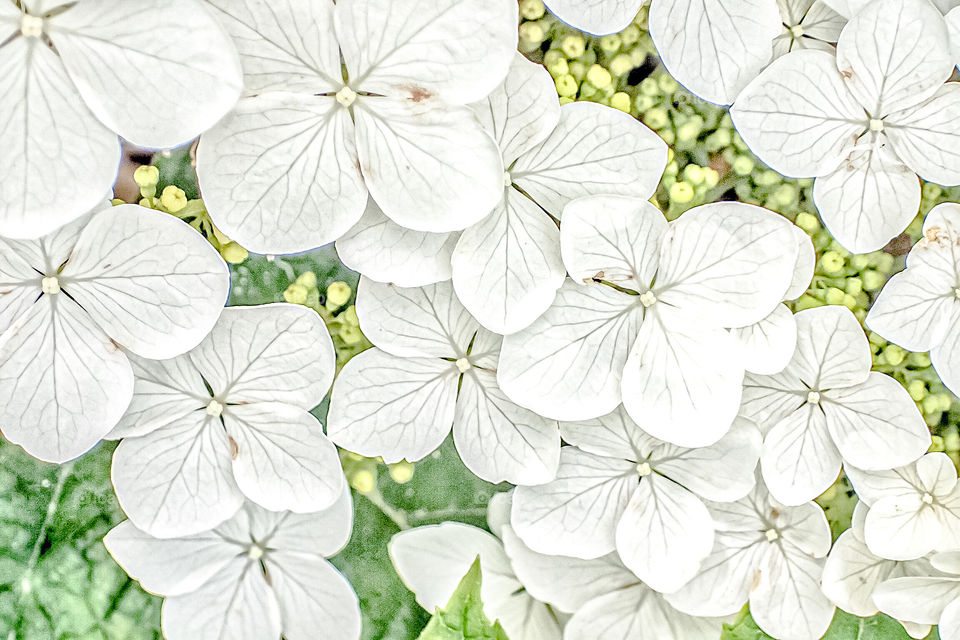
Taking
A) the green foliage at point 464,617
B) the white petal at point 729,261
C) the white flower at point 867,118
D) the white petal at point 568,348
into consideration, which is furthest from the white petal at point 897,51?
the green foliage at point 464,617

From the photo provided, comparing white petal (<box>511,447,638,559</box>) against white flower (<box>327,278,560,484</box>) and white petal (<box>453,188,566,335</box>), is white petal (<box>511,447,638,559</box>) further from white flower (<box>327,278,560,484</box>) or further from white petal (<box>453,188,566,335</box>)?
white petal (<box>453,188,566,335</box>)

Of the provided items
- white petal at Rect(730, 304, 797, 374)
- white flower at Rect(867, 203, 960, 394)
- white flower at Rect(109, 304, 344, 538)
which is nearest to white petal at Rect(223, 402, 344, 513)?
white flower at Rect(109, 304, 344, 538)

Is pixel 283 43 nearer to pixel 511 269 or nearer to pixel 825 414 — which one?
pixel 511 269


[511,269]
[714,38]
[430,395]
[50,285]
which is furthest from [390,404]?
[714,38]

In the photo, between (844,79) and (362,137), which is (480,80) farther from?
(844,79)

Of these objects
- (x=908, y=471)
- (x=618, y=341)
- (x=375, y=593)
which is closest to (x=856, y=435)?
(x=908, y=471)

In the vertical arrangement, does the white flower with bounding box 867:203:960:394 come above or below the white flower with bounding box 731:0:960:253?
below
